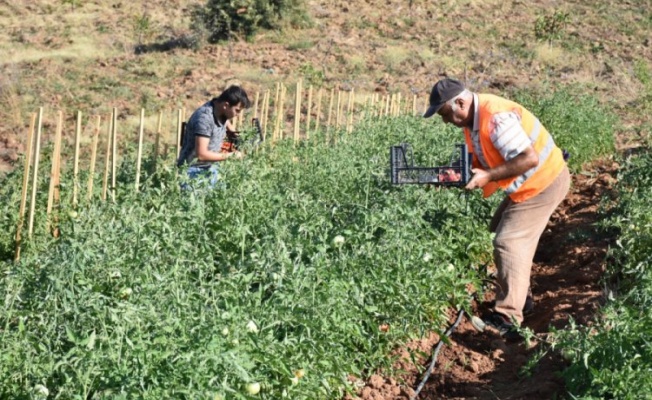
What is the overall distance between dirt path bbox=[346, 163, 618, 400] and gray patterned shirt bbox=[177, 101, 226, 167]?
2.70 metres


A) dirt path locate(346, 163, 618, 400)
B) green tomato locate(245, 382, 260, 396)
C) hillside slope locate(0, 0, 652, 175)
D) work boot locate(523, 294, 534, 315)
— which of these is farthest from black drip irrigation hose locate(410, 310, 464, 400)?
hillside slope locate(0, 0, 652, 175)

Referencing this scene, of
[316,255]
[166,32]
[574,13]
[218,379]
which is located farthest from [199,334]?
[574,13]

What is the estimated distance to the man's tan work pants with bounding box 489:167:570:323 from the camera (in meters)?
5.81

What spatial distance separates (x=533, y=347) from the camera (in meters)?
5.54

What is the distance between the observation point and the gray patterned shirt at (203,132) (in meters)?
7.39

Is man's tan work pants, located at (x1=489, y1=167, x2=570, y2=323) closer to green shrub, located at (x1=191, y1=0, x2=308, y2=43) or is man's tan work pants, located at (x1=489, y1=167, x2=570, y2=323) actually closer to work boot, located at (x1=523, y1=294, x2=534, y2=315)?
work boot, located at (x1=523, y1=294, x2=534, y2=315)

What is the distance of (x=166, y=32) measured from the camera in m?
28.0

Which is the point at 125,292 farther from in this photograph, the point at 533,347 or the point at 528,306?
the point at 528,306

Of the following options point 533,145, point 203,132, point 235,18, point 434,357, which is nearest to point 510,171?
point 533,145

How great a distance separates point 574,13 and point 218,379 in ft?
103

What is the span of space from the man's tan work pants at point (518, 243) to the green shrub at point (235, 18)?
64.9ft

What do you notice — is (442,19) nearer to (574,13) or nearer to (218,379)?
(574,13)

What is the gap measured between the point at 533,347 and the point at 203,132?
335 cm

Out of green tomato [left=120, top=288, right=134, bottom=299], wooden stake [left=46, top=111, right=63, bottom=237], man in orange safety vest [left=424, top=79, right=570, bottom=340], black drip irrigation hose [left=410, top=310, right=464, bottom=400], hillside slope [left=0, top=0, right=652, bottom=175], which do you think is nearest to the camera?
green tomato [left=120, top=288, right=134, bottom=299]
